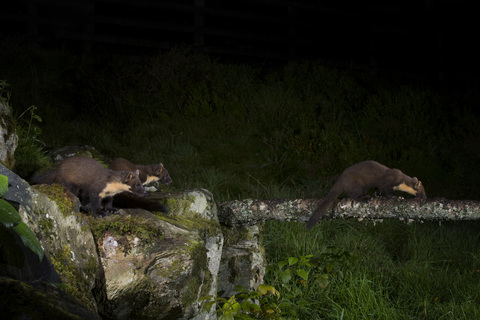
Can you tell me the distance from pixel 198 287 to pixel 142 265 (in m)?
0.51

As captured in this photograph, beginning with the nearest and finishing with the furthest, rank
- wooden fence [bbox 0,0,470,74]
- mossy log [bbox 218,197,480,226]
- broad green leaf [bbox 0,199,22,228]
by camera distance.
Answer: broad green leaf [bbox 0,199,22,228] → mossy log [bbox 218,197,480,226] → wooden fence [bbox 0,0,470,74]

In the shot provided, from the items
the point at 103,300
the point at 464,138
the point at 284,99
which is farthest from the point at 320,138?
the point at 103,300

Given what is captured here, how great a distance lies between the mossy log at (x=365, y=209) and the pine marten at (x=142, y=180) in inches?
37.3

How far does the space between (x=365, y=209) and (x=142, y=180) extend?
268cm

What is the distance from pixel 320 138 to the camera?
804 cm

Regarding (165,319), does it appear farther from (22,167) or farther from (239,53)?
(239,53)

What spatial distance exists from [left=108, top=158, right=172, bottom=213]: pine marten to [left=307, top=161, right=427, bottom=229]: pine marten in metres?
1.42

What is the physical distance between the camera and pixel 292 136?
800 cm

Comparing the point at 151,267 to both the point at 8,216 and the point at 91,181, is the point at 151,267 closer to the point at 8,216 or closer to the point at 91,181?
the point at 91,181

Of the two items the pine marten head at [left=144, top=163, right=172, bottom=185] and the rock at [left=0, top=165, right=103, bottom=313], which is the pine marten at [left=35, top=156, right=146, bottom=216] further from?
the pine marten head at [left=144, top=163, right=172, bottom=185]

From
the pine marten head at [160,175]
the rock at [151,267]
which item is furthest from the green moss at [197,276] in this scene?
the pine marten head at [160,175]

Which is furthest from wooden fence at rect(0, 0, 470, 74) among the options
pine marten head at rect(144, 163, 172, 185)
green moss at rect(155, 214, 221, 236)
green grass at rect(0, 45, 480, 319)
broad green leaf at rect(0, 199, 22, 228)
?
broad green leaf at rect(0, 199, 22, 228)

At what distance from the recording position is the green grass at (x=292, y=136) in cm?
543

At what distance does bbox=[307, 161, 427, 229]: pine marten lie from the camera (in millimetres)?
4484
